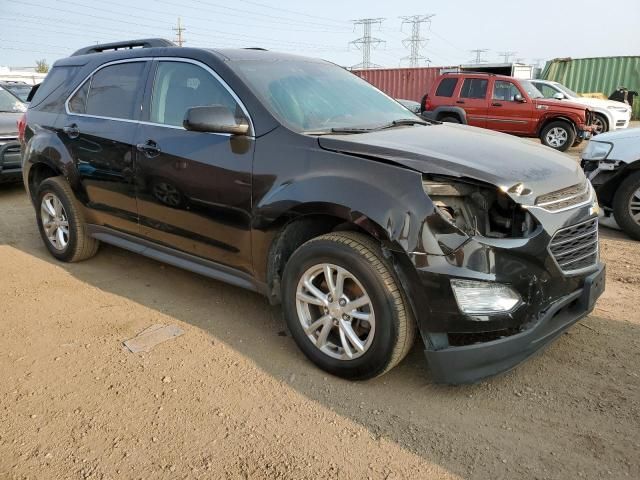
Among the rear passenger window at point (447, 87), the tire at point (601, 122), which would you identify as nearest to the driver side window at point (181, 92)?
the rear passenger window at point (447, 87)

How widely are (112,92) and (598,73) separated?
26.4m

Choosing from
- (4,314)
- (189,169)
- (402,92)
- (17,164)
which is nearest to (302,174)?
(189,169)

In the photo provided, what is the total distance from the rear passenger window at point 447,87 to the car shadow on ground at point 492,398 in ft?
38.7

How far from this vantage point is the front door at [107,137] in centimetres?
400

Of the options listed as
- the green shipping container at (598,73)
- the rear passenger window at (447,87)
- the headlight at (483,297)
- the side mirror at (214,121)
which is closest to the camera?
the headlight at (483,297)

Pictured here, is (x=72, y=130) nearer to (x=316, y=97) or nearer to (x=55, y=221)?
(x=55, y=221)

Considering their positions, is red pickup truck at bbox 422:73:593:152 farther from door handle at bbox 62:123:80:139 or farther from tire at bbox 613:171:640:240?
door handle at bbox 62:123:80:139

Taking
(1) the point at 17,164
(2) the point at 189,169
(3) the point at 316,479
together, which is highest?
(2) the point at 189,169

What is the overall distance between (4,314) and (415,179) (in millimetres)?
3130

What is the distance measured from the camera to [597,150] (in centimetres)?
579

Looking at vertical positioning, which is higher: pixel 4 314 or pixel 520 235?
pixel 520 235

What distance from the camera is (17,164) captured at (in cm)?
792

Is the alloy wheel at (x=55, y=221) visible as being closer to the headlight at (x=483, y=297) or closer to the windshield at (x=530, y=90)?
the headlight at (x=483, y=297)

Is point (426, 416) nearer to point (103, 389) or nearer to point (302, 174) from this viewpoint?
point (302, 174)
